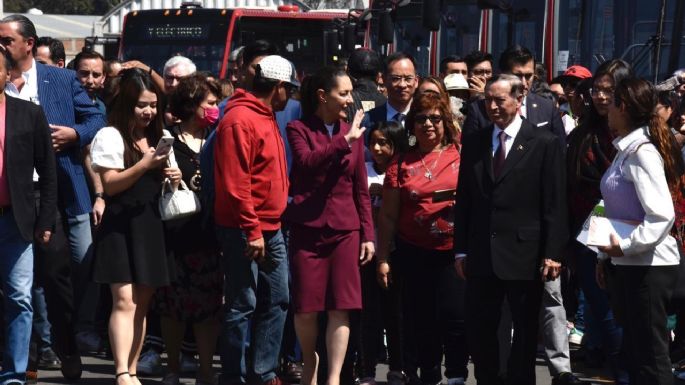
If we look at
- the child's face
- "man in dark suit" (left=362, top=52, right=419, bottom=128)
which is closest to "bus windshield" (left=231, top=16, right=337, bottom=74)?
"man in dark suit" (left=362, top=52, right=419, bottom=128)

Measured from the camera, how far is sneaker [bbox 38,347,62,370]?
9.20 metres

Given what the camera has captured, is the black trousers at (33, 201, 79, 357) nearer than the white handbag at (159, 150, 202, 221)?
No

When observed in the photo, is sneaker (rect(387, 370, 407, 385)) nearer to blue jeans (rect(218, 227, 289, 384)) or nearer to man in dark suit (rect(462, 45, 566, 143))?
blue jeans (rect(218, 227, 289, 384))

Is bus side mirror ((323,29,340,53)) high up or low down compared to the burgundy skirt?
up

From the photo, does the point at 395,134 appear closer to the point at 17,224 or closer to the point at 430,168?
the point at 430,168

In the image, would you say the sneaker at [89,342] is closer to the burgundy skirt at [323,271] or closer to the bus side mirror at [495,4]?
the burgundy skirt at [323,271]

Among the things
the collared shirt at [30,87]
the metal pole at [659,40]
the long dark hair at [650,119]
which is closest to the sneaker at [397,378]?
the long dark hair at [650,119]

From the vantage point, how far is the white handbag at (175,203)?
8.03 m

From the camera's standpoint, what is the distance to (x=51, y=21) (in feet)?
176

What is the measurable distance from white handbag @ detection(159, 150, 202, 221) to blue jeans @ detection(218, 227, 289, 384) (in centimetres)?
22

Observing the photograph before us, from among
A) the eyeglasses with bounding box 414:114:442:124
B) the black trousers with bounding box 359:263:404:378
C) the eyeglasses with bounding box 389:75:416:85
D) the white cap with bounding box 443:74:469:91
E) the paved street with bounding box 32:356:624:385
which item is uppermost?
the eyeglasses with bounding box 389:75:416:85

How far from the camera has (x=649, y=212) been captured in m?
6.79

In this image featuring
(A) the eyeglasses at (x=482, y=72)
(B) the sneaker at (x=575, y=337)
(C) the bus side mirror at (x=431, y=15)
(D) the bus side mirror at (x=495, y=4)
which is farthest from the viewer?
(C) the bus side mirror at (x=431, y=15)

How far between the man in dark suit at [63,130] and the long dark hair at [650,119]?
3662 mm
